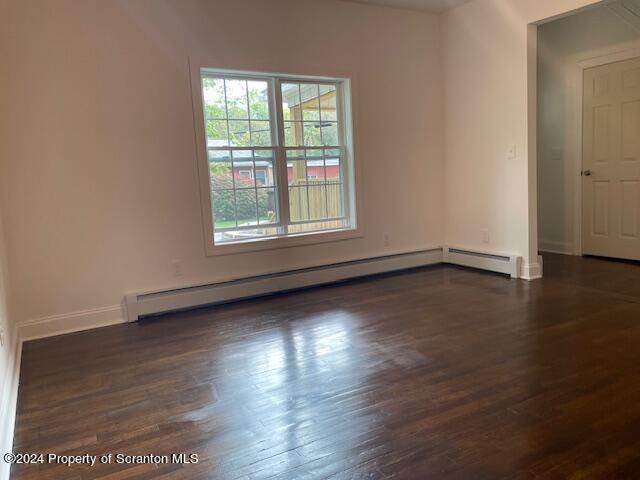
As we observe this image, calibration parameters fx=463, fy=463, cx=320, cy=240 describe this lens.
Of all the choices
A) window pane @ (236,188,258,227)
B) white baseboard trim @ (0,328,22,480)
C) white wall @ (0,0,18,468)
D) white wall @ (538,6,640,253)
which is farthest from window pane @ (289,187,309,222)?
white wall @ (538,6,640,253)

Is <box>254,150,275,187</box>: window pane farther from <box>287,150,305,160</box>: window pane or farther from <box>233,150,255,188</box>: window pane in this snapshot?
<box>287,150,305,160</box>: window pane

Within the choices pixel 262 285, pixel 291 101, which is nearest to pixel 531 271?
pixel 262 285

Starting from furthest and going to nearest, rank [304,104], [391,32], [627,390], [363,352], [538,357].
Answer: [391,32], [304,104], [363,352], [538,357], [627,390]

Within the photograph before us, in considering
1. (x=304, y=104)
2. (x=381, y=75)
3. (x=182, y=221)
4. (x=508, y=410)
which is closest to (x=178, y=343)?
(x=182, y=221)

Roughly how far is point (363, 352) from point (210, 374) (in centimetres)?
90

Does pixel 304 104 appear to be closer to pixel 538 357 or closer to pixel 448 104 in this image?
pixel 448 104

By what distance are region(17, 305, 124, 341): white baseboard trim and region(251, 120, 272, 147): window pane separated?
1844 millimetres

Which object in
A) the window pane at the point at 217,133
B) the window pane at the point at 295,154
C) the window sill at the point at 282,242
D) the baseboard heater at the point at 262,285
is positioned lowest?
the baseboard heater at the point at 262,285

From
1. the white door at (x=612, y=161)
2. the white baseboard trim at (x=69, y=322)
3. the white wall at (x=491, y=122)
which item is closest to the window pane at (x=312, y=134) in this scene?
the white wall at (x=491, y=122)

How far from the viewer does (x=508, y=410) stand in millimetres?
2021

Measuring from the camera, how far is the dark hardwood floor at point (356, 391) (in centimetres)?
172

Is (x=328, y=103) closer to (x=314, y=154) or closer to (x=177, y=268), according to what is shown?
(x=314, y=154)

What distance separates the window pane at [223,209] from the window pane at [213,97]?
677mm

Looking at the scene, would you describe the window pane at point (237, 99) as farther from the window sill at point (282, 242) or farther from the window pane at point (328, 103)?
the window sill at point (282, 242)
